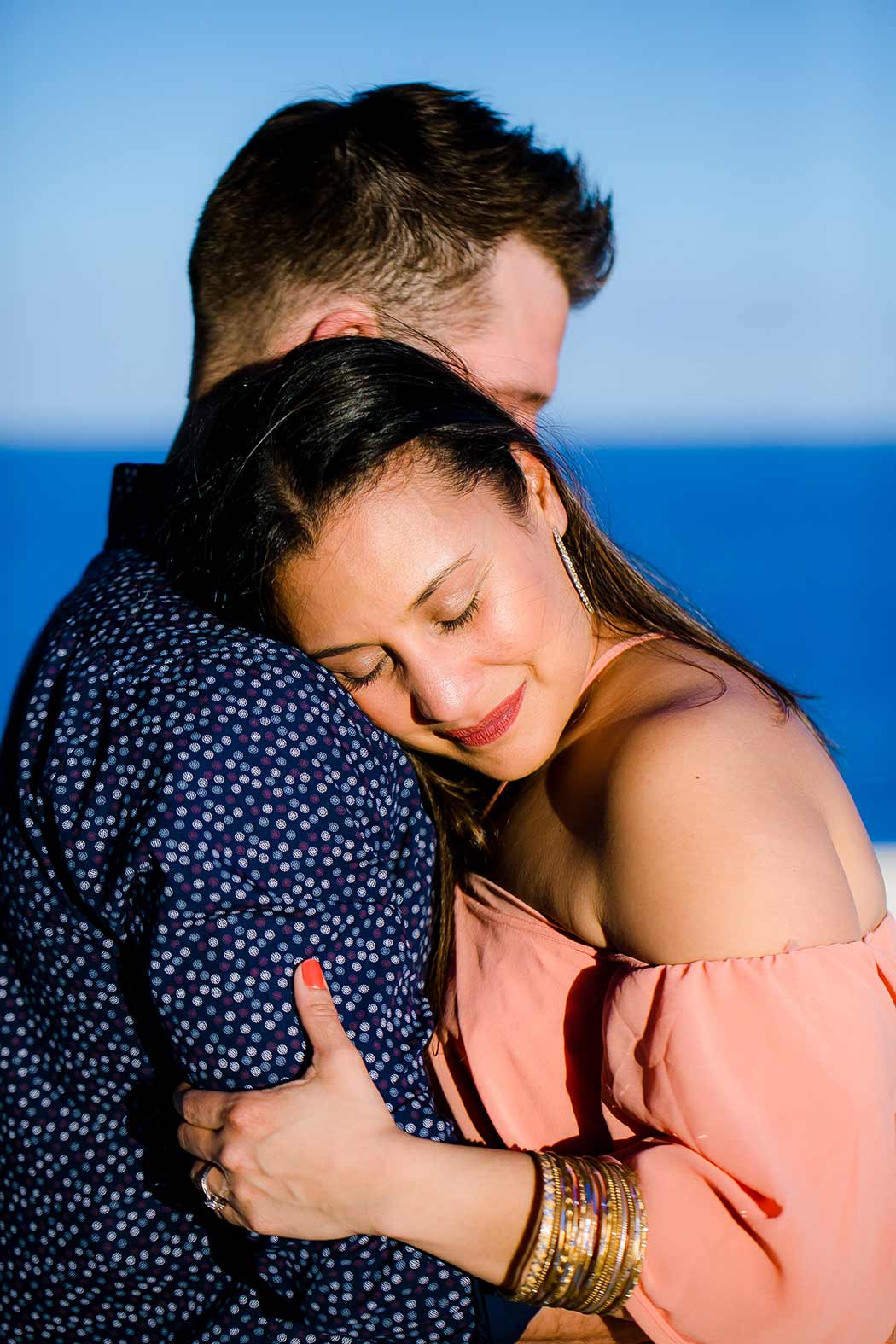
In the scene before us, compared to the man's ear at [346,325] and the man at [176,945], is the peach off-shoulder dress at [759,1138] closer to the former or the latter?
the man at [176,945]

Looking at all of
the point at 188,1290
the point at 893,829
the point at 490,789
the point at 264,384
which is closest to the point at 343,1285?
the point at 188,1290

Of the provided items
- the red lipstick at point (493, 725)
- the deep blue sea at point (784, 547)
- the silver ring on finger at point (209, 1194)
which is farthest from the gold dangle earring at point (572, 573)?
the deep blue sea at point (784, 547)

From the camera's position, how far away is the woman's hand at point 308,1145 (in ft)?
4.09

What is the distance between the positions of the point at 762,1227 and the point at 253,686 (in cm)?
75

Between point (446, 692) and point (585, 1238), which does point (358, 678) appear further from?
point (585, 1238)

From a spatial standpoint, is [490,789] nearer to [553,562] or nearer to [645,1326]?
[553,562]

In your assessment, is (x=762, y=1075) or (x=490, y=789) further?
(x=490, y=789)

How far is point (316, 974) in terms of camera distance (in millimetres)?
1258

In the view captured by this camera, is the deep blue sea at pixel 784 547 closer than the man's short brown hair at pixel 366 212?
No

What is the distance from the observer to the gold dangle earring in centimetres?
173

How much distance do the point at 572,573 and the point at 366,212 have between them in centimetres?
73

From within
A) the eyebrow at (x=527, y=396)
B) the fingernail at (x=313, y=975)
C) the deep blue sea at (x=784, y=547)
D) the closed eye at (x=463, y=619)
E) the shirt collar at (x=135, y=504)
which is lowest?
the deep blue sea at (x=784, y=547)

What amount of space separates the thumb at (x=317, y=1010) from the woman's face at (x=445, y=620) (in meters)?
0.39

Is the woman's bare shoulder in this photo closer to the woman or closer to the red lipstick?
the woman
